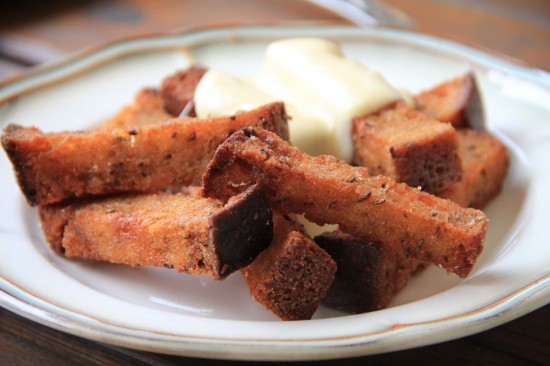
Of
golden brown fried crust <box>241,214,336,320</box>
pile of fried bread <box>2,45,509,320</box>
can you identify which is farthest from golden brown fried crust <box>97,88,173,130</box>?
golden brown fried crust <box>241,214,336,320</box>

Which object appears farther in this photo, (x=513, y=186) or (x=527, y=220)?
(x=513, y=186)

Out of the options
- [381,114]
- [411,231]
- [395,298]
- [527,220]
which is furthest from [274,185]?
[527,220]

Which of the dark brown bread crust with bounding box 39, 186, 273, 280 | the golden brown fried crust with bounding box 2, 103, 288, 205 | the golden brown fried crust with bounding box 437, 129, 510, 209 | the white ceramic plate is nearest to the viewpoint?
the white ceramic plate

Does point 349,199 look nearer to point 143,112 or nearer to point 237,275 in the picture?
point 237,275

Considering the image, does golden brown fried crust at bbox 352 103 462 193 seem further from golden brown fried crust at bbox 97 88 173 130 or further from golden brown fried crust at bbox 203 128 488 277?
golden brown fried crust at bbox 97 88 173 130

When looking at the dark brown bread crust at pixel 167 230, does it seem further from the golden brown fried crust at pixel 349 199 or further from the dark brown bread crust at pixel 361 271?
the dark brown bread crust at pixel 361 271

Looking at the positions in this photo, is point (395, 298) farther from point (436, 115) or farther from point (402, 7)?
point (402, 7)
